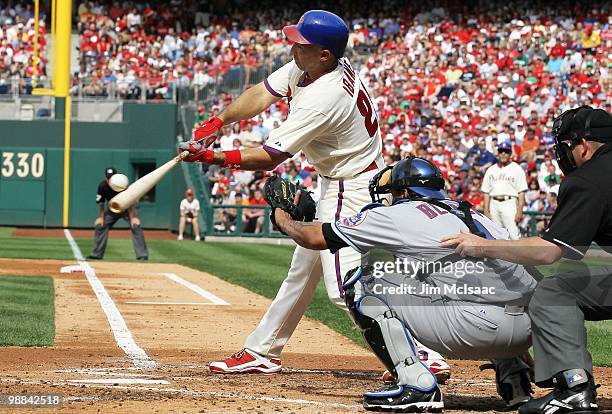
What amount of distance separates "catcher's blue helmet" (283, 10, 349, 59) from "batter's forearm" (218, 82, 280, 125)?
687mm

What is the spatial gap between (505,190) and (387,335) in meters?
11.7

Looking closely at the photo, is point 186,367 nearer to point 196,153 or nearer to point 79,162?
point 196,153

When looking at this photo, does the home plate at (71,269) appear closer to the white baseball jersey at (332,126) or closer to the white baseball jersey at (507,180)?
the white baseball jersey at (507,180)

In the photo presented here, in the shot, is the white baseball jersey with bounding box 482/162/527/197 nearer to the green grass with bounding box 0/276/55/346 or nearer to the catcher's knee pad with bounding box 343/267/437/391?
the green grass with bounding box 0/276/55/346

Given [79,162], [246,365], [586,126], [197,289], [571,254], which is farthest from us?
[79,162]

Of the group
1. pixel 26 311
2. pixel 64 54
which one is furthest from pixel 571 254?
pixel 64 54

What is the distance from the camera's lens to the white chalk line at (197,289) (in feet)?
37.7

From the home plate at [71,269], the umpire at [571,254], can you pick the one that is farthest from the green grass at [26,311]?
the umpire at [571,254]

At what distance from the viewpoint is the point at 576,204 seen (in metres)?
4.61

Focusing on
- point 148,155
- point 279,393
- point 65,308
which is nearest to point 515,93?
point 148,155

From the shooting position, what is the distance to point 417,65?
26.5 m

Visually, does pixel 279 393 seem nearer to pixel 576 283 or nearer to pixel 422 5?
pixel 576 283

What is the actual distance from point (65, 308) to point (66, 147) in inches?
708

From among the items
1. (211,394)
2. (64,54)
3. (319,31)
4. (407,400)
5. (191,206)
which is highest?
(64,54)
